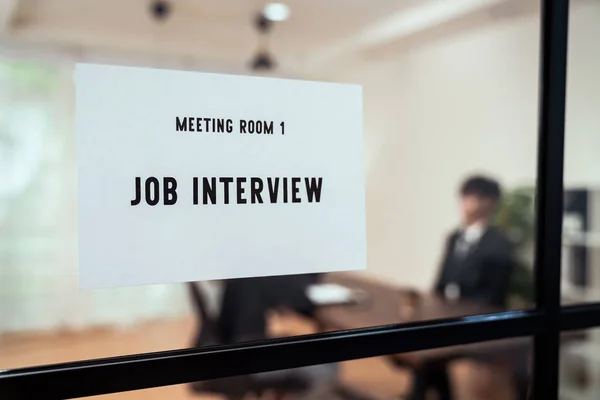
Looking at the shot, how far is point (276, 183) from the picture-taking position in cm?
64

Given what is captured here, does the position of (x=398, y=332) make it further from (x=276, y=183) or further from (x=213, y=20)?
(x=213, y=20)

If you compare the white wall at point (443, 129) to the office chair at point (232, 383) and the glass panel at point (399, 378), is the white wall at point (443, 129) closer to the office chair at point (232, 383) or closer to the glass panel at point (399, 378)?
the glass panel at point (399, 378)

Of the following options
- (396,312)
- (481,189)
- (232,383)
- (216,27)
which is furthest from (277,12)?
(232,383)

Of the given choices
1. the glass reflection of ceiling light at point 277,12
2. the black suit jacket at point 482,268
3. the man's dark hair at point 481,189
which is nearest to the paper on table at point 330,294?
the black suit jacket at point 482,268

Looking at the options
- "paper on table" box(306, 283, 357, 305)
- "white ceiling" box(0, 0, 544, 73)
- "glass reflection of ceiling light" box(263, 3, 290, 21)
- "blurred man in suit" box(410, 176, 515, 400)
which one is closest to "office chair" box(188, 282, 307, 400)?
"paper on table" box(306, 283, 357, 305)

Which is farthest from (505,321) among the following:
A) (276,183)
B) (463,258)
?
(463,258)

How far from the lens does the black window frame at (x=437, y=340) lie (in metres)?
0.56

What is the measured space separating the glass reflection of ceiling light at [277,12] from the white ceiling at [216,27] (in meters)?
0.05

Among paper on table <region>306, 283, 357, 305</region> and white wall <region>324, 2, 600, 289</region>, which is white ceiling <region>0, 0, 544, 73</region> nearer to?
white wall <region>324, 2, 600, 289</region>

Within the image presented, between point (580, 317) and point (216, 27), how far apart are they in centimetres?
353

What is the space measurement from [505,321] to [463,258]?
2.22 metres

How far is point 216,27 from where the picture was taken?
12.6 ft

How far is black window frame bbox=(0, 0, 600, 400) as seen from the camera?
561mm

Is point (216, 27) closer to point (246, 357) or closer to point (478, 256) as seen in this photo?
point (478, 256)
